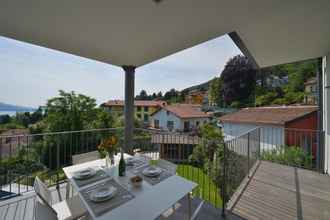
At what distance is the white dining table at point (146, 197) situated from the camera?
1.21 m

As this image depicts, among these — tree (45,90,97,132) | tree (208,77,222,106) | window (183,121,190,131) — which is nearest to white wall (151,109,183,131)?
window (183,121,190,131)

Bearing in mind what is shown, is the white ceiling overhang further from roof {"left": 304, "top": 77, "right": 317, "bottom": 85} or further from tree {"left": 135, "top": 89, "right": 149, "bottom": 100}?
tree {"left": 135, "top": 89, "right": 149, "bottom": 100}

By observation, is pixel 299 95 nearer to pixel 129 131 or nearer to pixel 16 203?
pixel 129 131

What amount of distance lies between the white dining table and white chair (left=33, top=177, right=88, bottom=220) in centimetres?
23

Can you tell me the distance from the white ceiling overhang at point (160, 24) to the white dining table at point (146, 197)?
1.87m

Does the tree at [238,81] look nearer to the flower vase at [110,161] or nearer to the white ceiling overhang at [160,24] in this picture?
the white ceiling overhang at [160,24]

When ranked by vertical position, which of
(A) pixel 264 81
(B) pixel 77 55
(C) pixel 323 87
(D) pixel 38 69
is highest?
(A) pixel 264 81

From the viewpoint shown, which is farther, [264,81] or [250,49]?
[264,81]

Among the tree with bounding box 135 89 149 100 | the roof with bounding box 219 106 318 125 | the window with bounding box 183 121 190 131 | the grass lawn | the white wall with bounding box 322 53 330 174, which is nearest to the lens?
the grass lawn

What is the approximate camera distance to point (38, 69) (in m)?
6.70

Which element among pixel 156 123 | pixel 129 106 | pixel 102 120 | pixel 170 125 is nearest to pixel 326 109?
pixel 129 106

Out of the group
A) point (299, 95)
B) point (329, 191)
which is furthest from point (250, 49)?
point (299, 95)

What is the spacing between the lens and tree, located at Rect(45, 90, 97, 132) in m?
10.4

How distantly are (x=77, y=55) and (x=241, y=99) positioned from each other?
18379 millimetres
